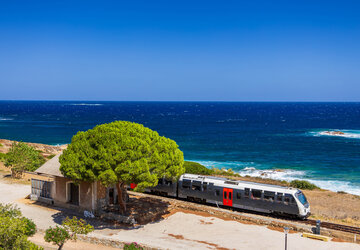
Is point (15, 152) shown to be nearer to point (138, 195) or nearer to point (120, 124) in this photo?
point (138, 195)

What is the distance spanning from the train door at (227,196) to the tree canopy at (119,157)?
482cm

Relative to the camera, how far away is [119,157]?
21953mm

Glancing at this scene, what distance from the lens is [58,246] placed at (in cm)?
2017

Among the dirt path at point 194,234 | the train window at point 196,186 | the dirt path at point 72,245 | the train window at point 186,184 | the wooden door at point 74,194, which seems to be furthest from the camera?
the train window at point 186,184

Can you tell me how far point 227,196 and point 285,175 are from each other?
2800 centimetres

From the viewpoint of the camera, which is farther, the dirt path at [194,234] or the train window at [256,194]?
the train window at [256,194]

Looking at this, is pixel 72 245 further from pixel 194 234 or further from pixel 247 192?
pixel 247 192

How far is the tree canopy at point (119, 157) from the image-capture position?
72.0ft

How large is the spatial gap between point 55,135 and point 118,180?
3253 inches

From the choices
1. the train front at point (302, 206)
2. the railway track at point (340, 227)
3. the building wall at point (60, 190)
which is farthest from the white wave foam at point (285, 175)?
the building wall at point (60, 190)

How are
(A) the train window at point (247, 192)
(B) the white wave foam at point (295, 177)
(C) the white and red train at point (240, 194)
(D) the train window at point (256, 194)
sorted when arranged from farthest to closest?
1. (B) the white wave foam at point (295, 177)
2. (A) the train window at point (247, 192)
3. (D) the train window at point (256, 194)
4. (C) the white and red train at point (240, 194)

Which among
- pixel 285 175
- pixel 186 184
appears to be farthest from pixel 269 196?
pixel 285 175

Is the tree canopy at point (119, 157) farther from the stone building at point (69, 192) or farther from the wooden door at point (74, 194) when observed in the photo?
the wooden door at point (74, 194)

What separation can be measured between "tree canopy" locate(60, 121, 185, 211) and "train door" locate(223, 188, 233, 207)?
482 centimetres
